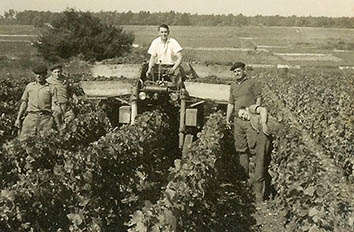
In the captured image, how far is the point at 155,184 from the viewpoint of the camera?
7.91m

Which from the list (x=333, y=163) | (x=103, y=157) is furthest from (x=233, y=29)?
(x=103, y=157)

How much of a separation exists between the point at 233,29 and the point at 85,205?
59.6 metres

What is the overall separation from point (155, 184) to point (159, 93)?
2.09 m

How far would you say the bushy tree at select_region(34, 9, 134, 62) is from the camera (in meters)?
32.9

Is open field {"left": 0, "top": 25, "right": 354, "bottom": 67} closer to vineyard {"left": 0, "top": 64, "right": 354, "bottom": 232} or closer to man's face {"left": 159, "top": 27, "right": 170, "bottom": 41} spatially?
man's face {"left": 159, "top": 27, "right": 170, "bottom": 41}

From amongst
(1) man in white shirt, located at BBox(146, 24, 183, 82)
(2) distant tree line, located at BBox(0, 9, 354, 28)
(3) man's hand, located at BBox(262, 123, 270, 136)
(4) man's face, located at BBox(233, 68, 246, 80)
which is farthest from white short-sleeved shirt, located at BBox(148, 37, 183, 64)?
(2) distant tree line, located at BBox(0, 9, 354, 28)

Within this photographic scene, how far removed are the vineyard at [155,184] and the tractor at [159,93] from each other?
330 mm

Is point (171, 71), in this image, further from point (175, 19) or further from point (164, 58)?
point (175, 19)

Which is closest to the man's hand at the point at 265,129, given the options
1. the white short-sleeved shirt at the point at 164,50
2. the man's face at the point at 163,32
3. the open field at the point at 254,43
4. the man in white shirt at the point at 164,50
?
the man in white shirt at the point at 164,50

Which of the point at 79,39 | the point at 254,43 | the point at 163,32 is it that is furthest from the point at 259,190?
the point at 254,43

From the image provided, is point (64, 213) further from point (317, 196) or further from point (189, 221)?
point (317, 196)

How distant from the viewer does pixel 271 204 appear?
293 inches

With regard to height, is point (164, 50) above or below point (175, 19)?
above

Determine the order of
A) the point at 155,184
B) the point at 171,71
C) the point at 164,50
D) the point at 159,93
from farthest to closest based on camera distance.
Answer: the point at 164,50
the point at 159,93
the point at 171,71
the point at 155,184
